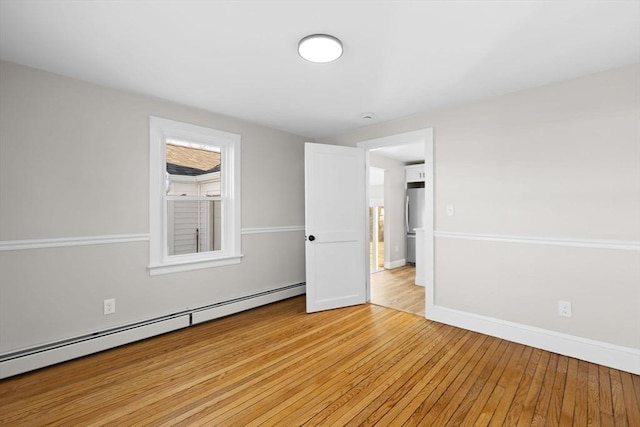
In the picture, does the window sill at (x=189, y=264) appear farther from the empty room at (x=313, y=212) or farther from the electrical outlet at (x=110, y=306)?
the electrical outlet at (x=110, y=306)

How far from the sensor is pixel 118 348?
2.65 m

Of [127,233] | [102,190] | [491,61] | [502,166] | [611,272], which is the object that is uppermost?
[491,61]

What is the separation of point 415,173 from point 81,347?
6021 millimetres

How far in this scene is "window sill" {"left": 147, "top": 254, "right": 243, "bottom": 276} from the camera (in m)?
2.95

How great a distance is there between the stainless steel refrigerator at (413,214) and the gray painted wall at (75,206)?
4391 millimetres

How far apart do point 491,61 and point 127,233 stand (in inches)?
135

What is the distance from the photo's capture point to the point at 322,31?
6.08ft

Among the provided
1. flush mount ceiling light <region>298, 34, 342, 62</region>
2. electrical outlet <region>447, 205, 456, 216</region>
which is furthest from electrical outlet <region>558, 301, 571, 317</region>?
flush mount ceiling light <region>298, 34, 342, 62</region>

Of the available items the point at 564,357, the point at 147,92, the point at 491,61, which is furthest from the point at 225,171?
the point at 564,357

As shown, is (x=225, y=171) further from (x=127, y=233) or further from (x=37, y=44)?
(x=37, y=44)

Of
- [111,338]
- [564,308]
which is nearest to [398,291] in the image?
[564,308]

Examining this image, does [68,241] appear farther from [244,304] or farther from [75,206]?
[244,304]

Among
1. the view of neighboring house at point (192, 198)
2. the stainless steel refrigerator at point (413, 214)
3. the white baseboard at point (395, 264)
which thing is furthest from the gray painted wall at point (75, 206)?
the stainless steel refrigerator at point (413, 214)

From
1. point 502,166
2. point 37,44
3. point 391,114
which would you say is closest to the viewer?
point 37,44
